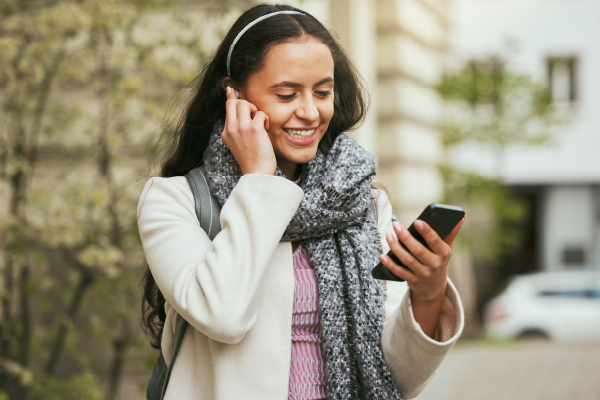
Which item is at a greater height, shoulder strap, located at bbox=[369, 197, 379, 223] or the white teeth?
the white teeth

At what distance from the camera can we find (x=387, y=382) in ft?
5.76

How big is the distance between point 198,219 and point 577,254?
18.3 metres

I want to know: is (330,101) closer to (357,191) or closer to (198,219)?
(357,191)

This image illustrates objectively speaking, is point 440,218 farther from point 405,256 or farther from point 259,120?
point 259,120

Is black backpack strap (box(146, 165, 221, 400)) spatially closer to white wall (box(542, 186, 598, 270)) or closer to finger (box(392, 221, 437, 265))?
finger (box(392, 221, 437, 265))

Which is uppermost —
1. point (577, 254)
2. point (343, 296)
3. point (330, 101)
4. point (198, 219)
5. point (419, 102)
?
point (419, 102)

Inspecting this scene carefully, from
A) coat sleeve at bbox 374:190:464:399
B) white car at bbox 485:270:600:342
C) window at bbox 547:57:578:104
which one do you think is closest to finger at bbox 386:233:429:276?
coat sleeve at bbox 374:190:464:399

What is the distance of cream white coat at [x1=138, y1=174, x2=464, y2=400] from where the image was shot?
5.10 ft

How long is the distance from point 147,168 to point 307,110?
1650 millimetres

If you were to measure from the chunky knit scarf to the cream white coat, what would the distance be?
0.21ft

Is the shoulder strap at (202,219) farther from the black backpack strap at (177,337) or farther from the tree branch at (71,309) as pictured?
the tree branch at (71,309)

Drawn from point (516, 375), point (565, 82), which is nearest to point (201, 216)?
point (516, 375)

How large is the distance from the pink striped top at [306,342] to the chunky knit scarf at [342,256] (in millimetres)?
41

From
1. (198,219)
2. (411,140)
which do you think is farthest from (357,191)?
(411,140)
